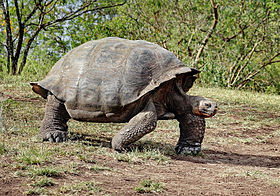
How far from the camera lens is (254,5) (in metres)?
14.2

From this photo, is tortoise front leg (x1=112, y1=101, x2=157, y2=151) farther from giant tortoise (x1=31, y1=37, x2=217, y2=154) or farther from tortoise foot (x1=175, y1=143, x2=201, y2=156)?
tortoise foot (x1=175, y1=143, x2=201, y2=156)

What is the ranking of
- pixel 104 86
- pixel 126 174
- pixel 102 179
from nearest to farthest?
pixel 102 179, pixel 126 174, pixel 104 86

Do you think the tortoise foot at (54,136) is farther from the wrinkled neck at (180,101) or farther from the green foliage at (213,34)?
the green foliage at (213,34)

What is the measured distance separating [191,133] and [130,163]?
3.89 ft

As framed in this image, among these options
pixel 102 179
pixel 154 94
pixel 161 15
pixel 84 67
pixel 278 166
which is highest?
pixel 161 15

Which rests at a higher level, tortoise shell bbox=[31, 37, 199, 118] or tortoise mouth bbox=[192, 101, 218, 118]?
tortoise shell bbox=[31, 37, 199, 118]

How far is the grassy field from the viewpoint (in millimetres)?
2887

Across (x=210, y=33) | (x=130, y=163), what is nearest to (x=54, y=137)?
(x=130, y=163)

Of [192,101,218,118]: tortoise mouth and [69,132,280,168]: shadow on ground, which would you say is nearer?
[192,101,218,118]: tortoise mouth

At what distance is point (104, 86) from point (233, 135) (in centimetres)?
312

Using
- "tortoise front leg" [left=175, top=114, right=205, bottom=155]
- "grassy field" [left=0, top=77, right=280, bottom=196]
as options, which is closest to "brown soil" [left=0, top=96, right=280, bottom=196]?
"grassy field" [left=0, top=77, right=280, bottom=196]

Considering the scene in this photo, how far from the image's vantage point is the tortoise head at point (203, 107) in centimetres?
439

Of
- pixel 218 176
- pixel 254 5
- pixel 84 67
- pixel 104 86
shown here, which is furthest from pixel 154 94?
pixel 254 5

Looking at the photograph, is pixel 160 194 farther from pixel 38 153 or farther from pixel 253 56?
pixel 253 56
